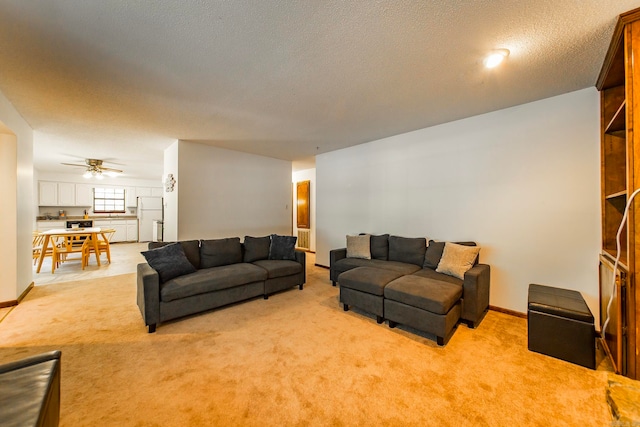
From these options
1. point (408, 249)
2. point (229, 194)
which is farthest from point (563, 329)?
point (229, 194)

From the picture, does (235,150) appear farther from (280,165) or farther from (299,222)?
(299,222)

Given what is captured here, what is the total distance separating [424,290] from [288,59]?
100 inches

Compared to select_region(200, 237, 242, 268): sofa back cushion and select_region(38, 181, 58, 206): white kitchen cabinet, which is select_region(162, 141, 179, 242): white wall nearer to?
select_region(200, 237, 242, 268): sofa back cushion

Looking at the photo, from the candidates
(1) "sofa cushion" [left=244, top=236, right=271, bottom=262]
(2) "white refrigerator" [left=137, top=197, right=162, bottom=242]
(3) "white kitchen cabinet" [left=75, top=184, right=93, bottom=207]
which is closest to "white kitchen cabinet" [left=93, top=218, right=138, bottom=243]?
(2) "white refrigerator" [left=137, top=197, right=162, bottom=242]

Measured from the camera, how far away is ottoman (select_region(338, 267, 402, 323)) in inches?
110

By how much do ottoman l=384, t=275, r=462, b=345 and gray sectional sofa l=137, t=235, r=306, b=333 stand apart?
169 cm

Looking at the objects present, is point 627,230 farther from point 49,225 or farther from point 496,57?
point 49,225

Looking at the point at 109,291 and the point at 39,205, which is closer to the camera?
the point at 109,291

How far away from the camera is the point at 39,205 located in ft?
26.0

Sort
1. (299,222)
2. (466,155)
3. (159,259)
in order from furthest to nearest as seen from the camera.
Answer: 1. (299,222)
2. (466,155)
3. (159,259)

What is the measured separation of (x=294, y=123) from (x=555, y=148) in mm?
3217

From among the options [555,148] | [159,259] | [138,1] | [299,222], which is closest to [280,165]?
[299,222]

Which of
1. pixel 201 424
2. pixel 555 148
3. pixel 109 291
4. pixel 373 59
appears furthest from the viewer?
pixel 109 291

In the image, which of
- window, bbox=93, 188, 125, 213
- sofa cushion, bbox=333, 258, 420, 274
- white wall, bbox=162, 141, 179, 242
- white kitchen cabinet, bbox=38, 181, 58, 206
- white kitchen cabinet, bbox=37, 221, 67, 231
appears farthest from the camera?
window, bbox=93, 188, 125, 213
